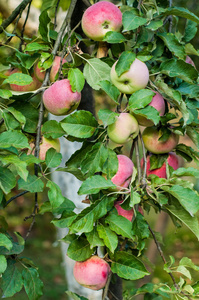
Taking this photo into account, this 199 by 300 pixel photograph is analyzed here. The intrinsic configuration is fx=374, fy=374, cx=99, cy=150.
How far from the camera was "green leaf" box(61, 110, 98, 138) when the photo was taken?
689 millimetres

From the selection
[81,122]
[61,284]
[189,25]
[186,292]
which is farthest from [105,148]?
[61,284]

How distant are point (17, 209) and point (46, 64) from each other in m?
4.13

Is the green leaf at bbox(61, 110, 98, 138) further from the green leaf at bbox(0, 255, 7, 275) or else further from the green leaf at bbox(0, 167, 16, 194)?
the green leaf at bbox(0, 255, 7, 275)

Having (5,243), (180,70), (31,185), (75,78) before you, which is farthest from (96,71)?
(5,243)

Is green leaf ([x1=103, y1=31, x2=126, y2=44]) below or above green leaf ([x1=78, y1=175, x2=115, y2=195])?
below

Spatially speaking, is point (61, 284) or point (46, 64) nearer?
point (46, 64)

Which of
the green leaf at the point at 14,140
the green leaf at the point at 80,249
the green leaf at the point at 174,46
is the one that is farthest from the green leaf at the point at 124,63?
the green leaf at the point at 80,249

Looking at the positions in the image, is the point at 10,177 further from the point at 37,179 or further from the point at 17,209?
the point at 17,209

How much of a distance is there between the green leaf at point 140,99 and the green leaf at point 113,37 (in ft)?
0.37

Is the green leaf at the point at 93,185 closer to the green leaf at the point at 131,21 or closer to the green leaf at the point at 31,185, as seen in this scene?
the green leaf at the point at 31,185

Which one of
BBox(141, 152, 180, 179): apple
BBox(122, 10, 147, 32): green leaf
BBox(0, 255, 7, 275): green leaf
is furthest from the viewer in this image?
BBox(141, 152, 180, 179): apple

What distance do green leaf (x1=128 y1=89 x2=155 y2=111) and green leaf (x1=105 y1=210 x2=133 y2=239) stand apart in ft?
0.67

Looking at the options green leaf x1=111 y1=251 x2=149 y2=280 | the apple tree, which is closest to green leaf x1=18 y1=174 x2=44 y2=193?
the apple tree

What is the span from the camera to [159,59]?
0.79 m
